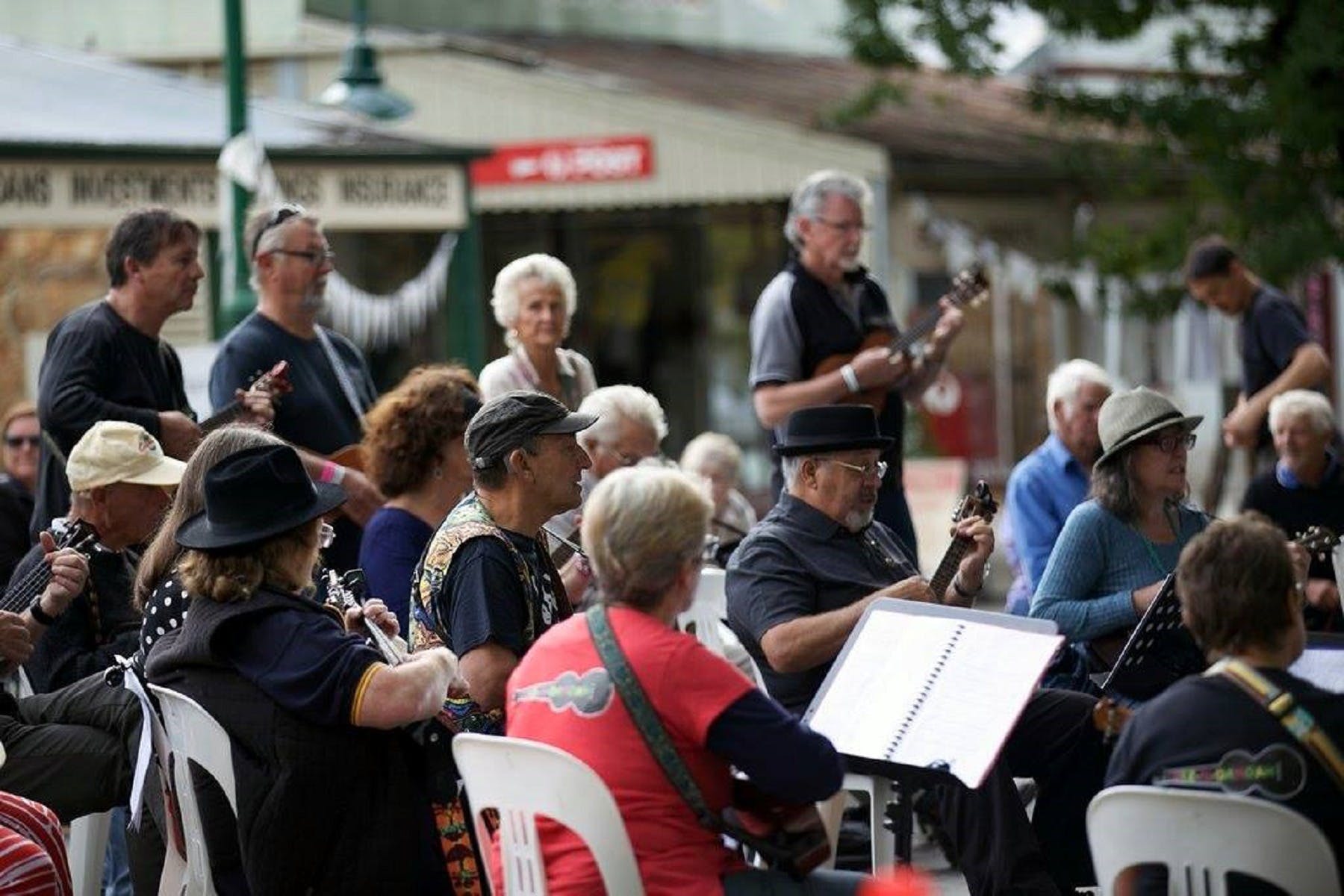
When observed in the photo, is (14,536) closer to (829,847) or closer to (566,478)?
(566,478)

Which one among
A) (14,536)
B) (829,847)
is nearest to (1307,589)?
(829,847)

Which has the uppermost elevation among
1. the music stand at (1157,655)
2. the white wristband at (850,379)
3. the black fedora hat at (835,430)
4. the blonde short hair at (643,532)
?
the white wristband at (850,379)

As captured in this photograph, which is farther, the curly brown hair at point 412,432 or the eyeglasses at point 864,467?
the curly brown hair at point 412,432

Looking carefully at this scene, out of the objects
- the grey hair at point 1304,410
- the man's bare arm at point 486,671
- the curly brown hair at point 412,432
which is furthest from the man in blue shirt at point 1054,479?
the man's bare arm at point 486,671

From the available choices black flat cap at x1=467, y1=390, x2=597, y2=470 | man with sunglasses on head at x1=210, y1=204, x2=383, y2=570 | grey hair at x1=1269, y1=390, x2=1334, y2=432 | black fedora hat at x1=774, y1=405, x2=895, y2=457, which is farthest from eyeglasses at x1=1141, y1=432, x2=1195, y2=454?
man with sunglasses on head at x1=210, y1=204, x2=383, y2=570

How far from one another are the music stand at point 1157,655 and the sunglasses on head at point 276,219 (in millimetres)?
3114

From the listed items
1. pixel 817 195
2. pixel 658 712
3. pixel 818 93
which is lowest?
pixel 658 712

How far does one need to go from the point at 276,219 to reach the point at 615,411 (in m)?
1.28

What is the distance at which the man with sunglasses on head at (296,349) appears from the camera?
782 cm

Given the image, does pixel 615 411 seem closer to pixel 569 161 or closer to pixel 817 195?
pixel 817 195

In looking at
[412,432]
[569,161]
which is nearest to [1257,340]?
[412,432]

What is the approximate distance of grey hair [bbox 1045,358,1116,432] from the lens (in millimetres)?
8703

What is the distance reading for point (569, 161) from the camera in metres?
20.7

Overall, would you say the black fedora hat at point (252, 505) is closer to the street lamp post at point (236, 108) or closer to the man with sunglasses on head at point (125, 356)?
the man with sunglasses on head at point (125, 356)
